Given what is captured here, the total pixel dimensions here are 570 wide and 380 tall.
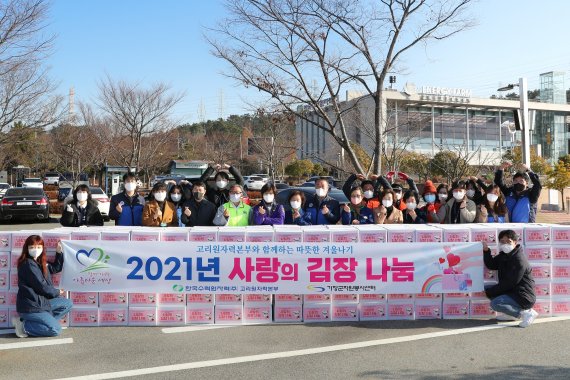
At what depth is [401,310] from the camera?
22.2ft

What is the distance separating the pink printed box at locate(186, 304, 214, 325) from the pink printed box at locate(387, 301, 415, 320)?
7.34ft

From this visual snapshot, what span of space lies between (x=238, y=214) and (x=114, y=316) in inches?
88.5

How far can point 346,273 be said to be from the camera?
6.63 m

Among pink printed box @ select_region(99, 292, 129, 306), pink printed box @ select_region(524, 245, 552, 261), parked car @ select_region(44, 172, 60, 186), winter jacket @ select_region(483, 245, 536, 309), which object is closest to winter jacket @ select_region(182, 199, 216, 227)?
pink printed box @ select_region(99, 292, 129, 306)

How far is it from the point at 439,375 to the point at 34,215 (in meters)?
17.5

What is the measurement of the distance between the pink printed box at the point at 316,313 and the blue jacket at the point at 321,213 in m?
1.74

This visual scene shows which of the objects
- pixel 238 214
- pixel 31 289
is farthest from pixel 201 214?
pixel 31 289

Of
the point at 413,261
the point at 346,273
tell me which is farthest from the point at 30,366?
the point at 413,261

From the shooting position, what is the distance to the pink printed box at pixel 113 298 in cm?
659

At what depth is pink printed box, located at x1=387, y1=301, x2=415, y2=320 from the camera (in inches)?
266

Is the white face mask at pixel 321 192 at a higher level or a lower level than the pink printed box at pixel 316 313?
higher

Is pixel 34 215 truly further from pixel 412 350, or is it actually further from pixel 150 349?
pixel 412 350

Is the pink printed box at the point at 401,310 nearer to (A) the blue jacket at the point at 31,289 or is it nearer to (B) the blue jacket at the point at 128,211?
(B) the blue jacket at the point at 128,211

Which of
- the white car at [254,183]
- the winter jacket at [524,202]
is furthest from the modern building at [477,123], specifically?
the winter jacket at [524,202]
